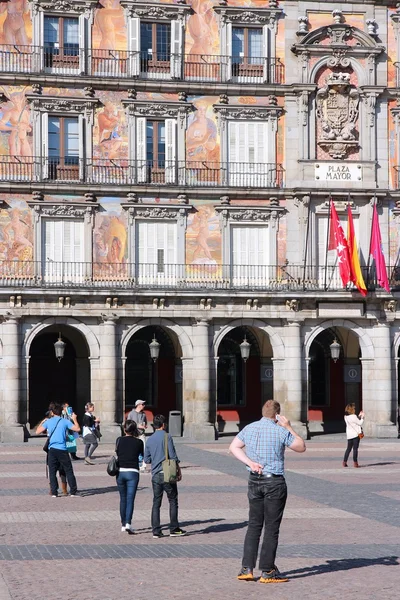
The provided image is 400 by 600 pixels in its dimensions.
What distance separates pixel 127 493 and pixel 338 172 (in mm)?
29980

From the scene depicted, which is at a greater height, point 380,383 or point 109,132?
point 109,132

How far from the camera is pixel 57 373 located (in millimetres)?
50500

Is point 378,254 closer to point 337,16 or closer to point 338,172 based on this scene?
point 338,172

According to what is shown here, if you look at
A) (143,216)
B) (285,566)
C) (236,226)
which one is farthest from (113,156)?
(285,566)

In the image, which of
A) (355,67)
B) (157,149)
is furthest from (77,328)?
(355,67)

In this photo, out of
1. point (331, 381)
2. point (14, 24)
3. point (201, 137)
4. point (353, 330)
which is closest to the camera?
point (14, 24)

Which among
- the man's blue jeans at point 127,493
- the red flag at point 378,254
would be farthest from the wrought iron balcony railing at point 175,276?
the man's blue jeans at point 127,493

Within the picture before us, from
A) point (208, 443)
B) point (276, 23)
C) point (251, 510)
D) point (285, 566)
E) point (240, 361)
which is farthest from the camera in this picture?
point (240, 361)

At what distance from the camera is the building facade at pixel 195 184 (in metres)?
45.8

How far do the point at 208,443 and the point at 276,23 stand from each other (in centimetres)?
1657

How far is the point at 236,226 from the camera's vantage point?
47531 mm

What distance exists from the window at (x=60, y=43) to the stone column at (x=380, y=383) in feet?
51.0

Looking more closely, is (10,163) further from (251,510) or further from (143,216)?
(251,510)

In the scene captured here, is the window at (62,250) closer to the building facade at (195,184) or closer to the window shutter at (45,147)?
the building facade at (195,184)
